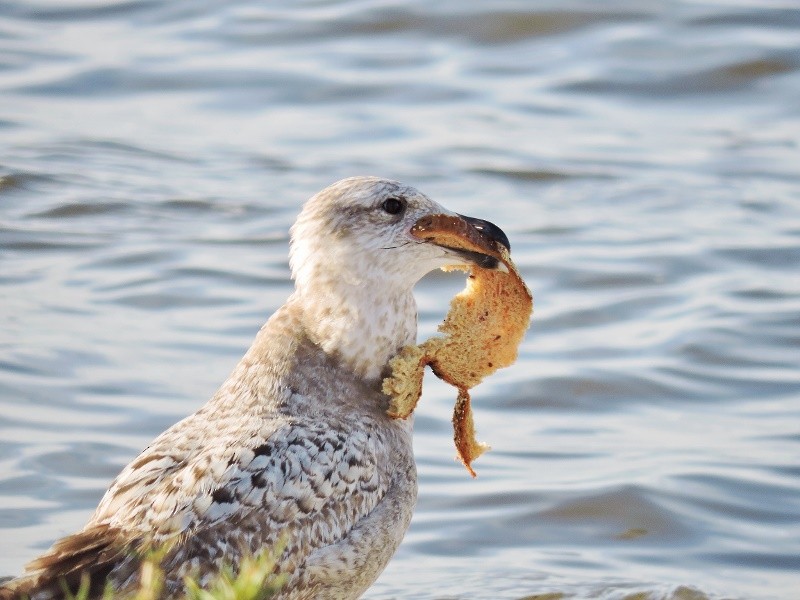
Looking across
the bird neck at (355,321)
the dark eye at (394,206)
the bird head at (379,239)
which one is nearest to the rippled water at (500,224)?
the bird neck at (355,321)

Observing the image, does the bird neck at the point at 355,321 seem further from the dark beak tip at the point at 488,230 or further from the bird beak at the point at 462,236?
the dark beak tip at the point at 488,230

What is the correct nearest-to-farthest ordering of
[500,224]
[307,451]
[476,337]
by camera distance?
[307,451], [476,337], [500,224]

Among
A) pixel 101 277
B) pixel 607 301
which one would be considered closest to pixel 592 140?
pixel 607 301

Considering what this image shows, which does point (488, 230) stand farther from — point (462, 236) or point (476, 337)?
point (476, 337)

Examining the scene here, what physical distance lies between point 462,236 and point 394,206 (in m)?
0.28

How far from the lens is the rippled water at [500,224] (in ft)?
24.8

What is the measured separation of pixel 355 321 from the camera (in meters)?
5.58

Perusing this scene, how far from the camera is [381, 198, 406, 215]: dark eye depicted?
5.59 metres

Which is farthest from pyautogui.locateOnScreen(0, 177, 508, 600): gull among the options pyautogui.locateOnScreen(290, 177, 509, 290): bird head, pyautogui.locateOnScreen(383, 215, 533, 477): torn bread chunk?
pyautogui.locateOnScreen(383, 215, 533, 477): torn bread chunk

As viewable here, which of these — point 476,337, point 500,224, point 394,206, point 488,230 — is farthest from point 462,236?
point 500,224

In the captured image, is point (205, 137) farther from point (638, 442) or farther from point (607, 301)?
point (638, 442)

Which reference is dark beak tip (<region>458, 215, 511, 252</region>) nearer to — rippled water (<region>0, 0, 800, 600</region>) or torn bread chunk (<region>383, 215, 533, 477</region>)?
torn bread chunk (<region>383, 215, 533, 477</region>)

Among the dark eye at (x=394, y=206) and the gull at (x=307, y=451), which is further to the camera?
the dark eye at (x=394, y=206)

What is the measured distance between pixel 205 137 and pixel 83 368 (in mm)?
4475
